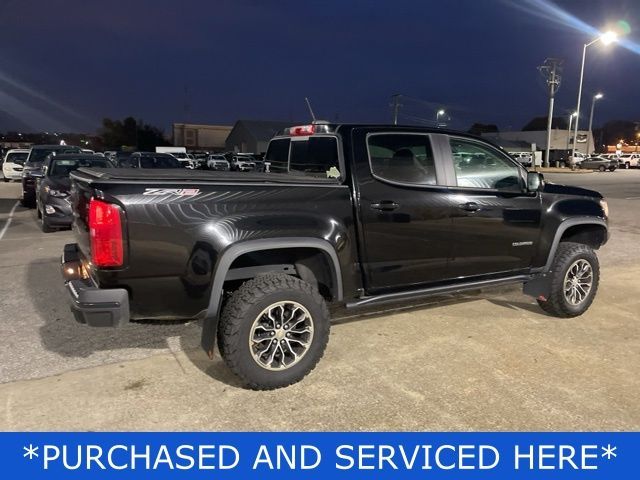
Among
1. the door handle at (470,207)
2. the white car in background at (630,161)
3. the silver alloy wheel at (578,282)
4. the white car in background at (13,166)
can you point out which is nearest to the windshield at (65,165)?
the door handle at (470,207)

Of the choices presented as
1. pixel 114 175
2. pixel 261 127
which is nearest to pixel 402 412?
pixel 114 175

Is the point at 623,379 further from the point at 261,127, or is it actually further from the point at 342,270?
the point at 261,127

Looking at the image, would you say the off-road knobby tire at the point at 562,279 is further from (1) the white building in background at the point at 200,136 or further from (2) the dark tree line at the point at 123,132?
(2) the dark tree line at the point at 123,132

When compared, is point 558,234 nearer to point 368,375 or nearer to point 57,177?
point 368,375

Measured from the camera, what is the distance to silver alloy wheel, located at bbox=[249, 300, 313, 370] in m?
3.66

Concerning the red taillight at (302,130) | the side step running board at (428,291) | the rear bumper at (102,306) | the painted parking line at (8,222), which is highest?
the red taillight at (302,130)

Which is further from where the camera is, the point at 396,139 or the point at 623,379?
the point at 396,139

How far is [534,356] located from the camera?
14.5ft

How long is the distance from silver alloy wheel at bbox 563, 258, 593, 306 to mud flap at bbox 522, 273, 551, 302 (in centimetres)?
18

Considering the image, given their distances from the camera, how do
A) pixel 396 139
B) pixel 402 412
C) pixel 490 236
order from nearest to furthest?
pixel 402 412 < pixel 396 139 < pixel 490 236

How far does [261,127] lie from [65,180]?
211 feet

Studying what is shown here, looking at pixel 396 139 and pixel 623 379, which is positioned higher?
pixel 396 139

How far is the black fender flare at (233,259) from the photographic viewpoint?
3.47 meters

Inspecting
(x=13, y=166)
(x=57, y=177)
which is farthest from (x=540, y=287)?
(x=13, y=166)
